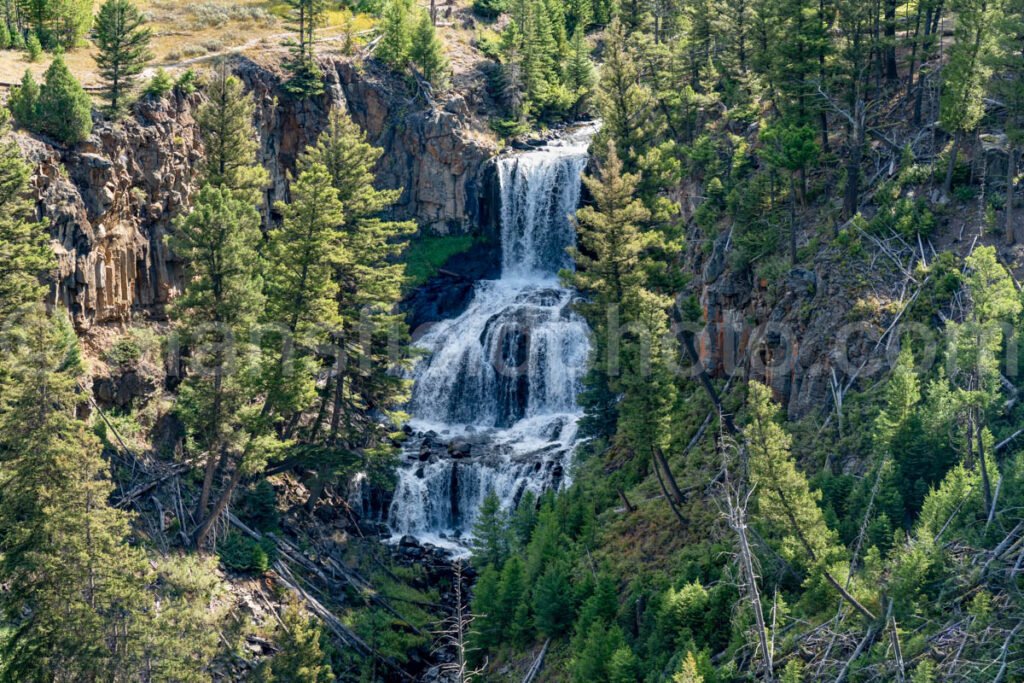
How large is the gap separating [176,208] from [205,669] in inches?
926

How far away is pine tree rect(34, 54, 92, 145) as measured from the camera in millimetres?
46938

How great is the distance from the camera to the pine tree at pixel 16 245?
39.3m

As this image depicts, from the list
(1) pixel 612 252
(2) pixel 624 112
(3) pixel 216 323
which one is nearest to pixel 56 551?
(3) pixel 216 323

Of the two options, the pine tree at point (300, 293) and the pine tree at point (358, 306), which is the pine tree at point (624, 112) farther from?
the pine tree at point (300, 293)

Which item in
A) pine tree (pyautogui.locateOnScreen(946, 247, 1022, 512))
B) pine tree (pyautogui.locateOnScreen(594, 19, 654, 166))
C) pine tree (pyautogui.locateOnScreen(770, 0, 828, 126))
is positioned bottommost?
pine tree (pyautogui.locateOnScreen(946, 247, 1022, 512))

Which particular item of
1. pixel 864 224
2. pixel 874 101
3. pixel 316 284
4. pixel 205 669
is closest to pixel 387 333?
pixel 316 284

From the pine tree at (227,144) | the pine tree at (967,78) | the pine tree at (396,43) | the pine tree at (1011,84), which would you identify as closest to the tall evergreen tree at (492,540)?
the pine tree at (227,144)

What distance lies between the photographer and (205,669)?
35.1 metres

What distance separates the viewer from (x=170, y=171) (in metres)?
51.8

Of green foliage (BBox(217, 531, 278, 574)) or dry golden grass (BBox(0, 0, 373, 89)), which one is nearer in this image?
green foliage (BBox(217, 531, 278, 574))

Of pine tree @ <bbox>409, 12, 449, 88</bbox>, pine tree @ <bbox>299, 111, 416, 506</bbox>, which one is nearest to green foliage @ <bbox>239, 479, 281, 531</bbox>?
pine tree @ <bbox>299, 111, 416, 506</bbox>

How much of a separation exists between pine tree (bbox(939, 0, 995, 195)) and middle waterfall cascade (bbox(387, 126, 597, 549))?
1424 centimetres

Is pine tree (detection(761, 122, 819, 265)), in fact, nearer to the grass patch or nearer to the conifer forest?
the conifer forest

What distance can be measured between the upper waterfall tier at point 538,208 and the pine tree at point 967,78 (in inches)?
925
